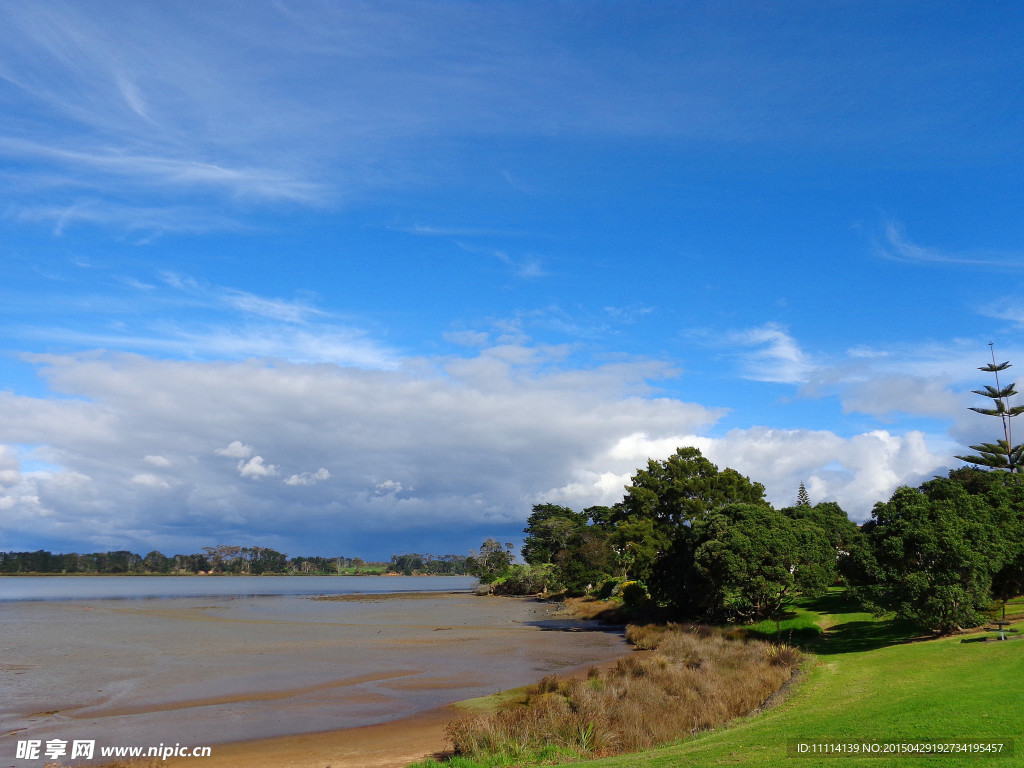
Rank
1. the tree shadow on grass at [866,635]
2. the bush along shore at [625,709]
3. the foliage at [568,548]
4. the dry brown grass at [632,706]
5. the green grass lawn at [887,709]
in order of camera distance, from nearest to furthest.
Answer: the green grass lawn at [887,709] → the bush along shore at [625,709] → the dry brown grass at [632,706] → the tree shadow on grass at [866,635] → the foliage at [568,548]

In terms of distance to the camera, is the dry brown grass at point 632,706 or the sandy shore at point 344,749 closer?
the dry brown grass at point 632,706

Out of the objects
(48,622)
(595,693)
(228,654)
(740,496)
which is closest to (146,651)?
(228,654)

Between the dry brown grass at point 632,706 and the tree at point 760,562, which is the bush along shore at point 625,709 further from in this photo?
the tree at point 760,562

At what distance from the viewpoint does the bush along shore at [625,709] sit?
49.9 feet

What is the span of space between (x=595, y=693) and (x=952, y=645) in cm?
1274

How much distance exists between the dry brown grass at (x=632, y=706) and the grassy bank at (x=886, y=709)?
79 cm

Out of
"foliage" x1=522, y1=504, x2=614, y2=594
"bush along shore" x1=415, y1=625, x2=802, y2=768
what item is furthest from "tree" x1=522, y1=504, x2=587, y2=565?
"bush along shore" x1=415, y1=625, x2=802, y2=768

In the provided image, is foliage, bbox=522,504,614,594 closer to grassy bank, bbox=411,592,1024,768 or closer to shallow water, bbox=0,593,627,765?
shallow water, bbox=0,593,627,765

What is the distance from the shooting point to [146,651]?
37.9 metres

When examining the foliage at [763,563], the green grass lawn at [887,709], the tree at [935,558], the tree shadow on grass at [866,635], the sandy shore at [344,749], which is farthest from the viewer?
the foliage at [763,563]

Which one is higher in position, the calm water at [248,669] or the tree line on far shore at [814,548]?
the tree line on far shore at [814,548]

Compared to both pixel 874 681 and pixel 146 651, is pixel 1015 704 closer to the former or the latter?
pixel 874 681

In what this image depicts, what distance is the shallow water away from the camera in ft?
67.8

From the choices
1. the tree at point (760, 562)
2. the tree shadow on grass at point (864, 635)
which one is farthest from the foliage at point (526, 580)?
the tree shadow on grass at point (864, 635)
